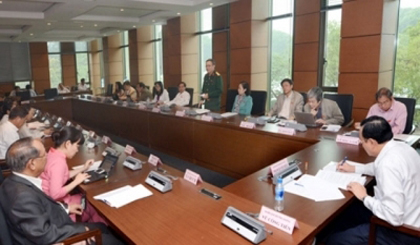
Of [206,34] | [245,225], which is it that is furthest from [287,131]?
[206,34]

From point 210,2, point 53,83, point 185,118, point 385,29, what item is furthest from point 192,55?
point 53,83

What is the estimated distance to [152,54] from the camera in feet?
34.8

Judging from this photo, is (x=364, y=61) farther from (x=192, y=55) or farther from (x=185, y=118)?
(x=192, y=55)

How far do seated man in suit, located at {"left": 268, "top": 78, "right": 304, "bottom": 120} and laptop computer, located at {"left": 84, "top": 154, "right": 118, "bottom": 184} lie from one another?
2.56m

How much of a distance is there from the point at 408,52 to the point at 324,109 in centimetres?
219

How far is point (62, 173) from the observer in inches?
76.7

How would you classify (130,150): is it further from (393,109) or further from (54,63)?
(54,63)

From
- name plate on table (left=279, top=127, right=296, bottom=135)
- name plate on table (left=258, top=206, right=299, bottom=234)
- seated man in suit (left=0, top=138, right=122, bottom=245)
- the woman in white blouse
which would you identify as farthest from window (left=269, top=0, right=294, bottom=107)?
seated man in suit (left=0, top=138, right=122, bottom=245)

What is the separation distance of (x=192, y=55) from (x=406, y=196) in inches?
297

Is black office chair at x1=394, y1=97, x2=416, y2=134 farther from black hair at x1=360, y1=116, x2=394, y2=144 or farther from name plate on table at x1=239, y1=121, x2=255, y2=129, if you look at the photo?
black hair at x1=360, y1=116, x2=394, y2=144

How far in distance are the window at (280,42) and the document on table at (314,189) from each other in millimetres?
4599

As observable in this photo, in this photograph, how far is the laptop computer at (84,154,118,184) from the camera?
207cm

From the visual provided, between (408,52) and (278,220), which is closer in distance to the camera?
(278,220)

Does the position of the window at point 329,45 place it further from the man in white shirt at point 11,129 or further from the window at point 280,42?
the man in white shirt at point 11,129
